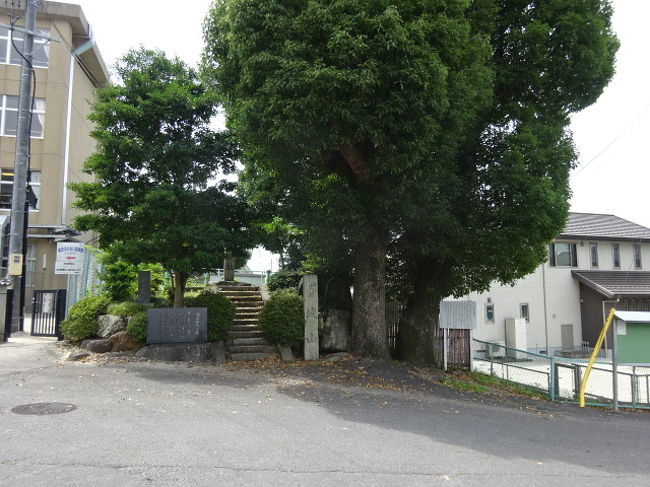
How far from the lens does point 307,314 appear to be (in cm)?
1162

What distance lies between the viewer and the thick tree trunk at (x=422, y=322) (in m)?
12.3

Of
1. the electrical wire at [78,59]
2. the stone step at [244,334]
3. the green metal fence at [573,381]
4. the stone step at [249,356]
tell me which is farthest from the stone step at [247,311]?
the electrical wire at [78,59]

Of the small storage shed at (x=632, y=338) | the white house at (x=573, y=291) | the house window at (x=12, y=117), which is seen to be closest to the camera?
the small storage shed at (x=632, y=338)

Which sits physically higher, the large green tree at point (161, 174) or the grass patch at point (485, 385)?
the large green tree at point (161, 174)

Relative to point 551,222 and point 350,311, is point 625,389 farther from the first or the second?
point 350,311

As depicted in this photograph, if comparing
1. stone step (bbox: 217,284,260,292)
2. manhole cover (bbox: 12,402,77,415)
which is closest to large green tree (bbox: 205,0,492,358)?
manhole cover (bbox: 12,402,77,415)

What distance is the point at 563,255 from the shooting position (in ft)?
81.8

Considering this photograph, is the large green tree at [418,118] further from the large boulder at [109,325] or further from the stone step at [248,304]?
the large boulder at [109,325]

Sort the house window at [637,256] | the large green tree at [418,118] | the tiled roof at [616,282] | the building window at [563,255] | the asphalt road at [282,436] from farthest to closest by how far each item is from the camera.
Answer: the house window at [637,256], the building window at [563,255], the tiled roof at [616,282], the large green tree at [418,118], the asphalt road at [282,436]

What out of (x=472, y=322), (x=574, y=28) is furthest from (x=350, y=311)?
(x=574, y=28)

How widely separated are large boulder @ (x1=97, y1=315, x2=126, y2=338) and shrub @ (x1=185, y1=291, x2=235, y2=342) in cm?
153

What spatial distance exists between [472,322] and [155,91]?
10.1 metres

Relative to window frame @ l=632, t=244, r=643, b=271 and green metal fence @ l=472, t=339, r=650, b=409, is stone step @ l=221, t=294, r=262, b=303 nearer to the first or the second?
green metal fence @ l=472, t=339, r=650, b=409

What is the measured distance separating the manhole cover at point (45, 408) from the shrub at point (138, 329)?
3.85 meters
